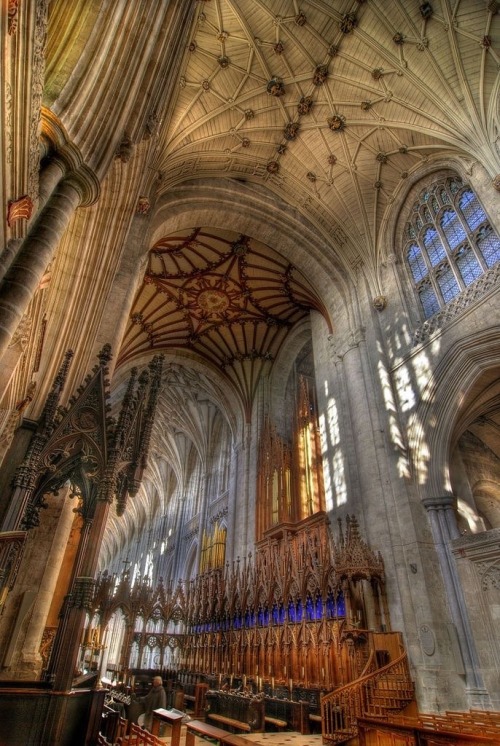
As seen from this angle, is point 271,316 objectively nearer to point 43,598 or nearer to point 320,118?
point 320,118

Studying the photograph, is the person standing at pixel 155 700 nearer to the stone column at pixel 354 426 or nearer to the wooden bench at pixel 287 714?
the wooden bench at pixel 287 714

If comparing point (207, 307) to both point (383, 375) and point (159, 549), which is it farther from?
point (159, 549)

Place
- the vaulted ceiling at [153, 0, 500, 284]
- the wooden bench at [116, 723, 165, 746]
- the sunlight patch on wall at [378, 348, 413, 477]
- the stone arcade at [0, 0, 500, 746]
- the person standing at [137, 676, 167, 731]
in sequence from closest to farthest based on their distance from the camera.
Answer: the wooden bench at [116, 723, 165, 746], the stone arcade at [0, 0, 500, 746], the person standing at [137, 676, 167, 731], the sunlight patch on wall at [378, 348, 413, 477], the vaulted ceiling at [153, 0, 500, 284]

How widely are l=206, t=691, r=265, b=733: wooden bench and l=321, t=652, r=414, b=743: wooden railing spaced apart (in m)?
1.42

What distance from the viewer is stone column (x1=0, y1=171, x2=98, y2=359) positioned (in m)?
3.61

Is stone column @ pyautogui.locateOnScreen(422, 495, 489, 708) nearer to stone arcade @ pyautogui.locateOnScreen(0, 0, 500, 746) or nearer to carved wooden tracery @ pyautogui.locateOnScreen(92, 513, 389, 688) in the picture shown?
stone arcade @ pyautogui.locateOnScreen(0, 0, 500, 746)

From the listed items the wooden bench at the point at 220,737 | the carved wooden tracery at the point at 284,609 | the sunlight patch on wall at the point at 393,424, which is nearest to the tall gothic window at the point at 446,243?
the sunlight patch on wall at the point at 393,424

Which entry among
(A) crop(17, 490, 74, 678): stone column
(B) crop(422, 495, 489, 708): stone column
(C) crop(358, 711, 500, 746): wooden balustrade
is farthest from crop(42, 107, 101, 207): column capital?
(B) crop(422, 495, 489, 708): stone column

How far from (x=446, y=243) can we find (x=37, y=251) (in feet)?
34.2

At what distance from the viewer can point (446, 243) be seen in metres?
11.1

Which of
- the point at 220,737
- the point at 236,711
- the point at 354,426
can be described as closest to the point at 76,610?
the point at 220,737

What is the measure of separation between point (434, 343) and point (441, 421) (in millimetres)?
1964

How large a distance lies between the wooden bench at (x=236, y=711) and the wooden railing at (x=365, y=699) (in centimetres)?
142

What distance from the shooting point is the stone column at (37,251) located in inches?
142
